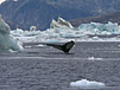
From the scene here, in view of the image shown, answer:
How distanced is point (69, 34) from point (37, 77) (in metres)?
88.8

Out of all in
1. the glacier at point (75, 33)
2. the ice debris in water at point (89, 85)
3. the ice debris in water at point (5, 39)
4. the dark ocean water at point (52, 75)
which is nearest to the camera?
the ice debris in water at point (89, 85)

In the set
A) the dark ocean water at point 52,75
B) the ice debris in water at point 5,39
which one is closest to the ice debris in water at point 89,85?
the dark ocean water at point 52,75

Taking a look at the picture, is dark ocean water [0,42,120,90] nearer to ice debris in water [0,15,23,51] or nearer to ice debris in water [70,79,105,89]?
ice debris in water [70,79,105,89]

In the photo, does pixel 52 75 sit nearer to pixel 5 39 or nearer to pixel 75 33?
pixel 5 39

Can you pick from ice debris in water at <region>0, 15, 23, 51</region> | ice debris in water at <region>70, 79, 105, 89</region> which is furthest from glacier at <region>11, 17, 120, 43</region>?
ice debris in water at <region>70, 79, 105, 89</region>

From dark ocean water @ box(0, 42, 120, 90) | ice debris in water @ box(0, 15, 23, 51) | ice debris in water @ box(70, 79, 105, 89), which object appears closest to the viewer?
ice debris in water @ box(70, 79, 105, 89)

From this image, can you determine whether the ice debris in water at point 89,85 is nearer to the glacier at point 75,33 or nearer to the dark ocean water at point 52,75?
the dark ocean water at point 52,75

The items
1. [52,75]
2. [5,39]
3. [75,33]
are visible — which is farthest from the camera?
[75,33]

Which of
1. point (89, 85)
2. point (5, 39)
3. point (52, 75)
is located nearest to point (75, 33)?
point (5, 39)

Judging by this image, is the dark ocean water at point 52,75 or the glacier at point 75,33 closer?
the dark ocean water at point 52,75

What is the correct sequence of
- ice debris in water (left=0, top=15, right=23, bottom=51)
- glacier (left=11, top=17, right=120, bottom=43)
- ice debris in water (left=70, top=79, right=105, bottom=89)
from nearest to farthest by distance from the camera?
ice debris in water (left=70, top=79, right=105, bottom=89) → ice debris in water (left=0, top=15, right=23, bottom=51) → glacier (left=11, top=17, right=120, bottom=43)

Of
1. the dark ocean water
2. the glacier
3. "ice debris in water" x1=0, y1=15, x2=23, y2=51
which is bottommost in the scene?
the glacier

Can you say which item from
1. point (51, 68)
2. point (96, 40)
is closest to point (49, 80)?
point (51, 68)

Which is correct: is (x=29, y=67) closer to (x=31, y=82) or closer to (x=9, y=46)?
(x=31, y=82)
